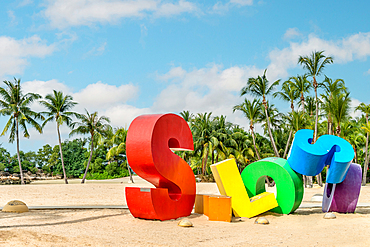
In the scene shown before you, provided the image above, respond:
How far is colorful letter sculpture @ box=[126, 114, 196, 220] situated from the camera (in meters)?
10.1

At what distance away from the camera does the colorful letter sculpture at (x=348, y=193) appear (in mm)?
11609

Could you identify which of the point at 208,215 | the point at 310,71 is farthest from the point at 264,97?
the point at 208,215

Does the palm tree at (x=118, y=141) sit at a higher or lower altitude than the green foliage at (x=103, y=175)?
higher

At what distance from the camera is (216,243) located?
743 cm

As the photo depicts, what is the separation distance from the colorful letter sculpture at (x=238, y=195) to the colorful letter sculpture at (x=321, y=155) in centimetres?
158

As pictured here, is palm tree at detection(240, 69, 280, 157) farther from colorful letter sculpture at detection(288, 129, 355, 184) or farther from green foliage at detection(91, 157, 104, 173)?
green foliage at detection(91, 157, 104, 173)

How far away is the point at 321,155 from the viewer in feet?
36.5

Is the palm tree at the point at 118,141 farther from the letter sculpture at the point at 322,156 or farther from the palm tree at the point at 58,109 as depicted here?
the letter sculpture at the point at 322,156

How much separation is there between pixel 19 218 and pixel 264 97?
2162 centimetres

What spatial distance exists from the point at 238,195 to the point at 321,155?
3.18 m

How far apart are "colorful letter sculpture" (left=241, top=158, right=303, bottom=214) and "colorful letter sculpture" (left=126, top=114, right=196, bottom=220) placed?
7.93 feet

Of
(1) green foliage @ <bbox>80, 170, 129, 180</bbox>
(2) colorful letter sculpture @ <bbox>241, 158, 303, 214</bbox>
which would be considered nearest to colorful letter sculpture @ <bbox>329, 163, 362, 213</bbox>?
(2) colorful letter sculpture @ <bbox>241, 158, 303, 214</bbox>

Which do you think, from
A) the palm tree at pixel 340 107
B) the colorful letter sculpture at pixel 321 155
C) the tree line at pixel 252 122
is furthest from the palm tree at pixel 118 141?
the colorful letter sculpture at pixel 321 155

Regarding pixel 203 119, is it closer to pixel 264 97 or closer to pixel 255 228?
pixel 264 97
